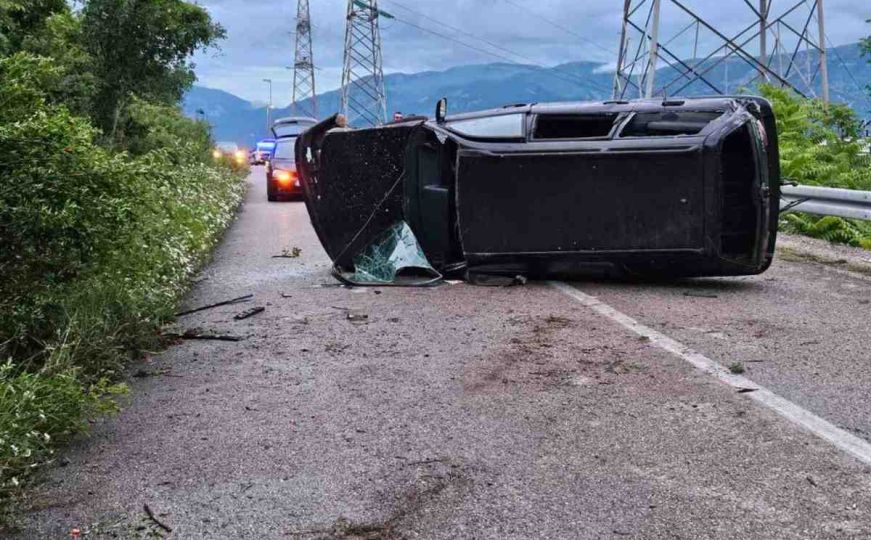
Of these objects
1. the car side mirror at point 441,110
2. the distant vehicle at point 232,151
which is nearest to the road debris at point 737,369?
the car side mirror at point 441,110

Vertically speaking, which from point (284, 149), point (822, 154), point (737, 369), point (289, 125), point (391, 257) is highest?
point (289, 125)

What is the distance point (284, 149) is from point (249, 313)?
53.6ft

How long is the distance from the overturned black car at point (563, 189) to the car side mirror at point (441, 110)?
0.03 metres

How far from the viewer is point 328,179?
833 cm

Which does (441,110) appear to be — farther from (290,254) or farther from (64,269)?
(64,269)

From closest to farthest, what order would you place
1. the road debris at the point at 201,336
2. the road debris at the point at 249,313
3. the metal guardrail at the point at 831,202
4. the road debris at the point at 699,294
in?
the road debris at the point at 201,336 → the road debris at the point at 249,313 → the road debris at the point at 699,294 → the metal guardrail at the point at 831,202

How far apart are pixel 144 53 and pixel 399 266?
10.6 metres

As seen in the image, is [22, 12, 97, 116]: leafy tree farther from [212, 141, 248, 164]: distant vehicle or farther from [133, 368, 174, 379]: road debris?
[212, 141, 248, 164]: distant vehicle

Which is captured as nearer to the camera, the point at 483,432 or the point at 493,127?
the point at 483,432

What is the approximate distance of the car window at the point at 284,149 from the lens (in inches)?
863

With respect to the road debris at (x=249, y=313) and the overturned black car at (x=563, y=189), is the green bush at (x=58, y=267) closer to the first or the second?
the road debris at (x=249, y=313)

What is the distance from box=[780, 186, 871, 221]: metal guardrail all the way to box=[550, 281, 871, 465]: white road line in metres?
4.08

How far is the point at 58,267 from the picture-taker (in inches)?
173

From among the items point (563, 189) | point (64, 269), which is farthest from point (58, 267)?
point (563, 189)
